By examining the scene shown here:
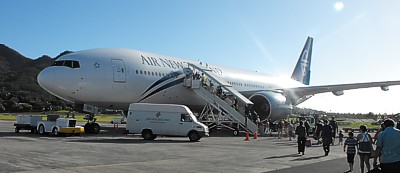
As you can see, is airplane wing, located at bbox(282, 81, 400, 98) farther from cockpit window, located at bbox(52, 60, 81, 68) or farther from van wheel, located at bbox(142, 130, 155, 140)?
cockpit window, located at bbox(52, 60, 81, 68)

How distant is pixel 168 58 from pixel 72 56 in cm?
754

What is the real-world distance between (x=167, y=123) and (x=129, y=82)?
406cm

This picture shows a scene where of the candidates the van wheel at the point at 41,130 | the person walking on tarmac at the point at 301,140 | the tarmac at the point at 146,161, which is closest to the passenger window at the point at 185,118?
the tarmac at the point at 146,161

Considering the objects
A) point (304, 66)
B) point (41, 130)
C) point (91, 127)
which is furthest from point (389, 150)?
point (304, 66)

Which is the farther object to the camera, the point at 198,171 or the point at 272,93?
the point at 272,93

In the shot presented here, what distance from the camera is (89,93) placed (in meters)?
21.5

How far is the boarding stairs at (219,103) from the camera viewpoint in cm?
2616

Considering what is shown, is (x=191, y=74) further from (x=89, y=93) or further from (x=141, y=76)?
(x=89, y=93)

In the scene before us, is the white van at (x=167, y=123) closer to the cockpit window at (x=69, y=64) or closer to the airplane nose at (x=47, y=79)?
the cockpit window at (x=69, y=64)

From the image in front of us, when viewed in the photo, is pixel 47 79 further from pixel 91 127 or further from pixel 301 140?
pixel 301 140

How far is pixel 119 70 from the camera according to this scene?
22.7 meters

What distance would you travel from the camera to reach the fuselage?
20969 millimetres

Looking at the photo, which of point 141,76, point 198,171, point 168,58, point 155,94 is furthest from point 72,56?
point 198,171

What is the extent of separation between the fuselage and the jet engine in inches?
184
